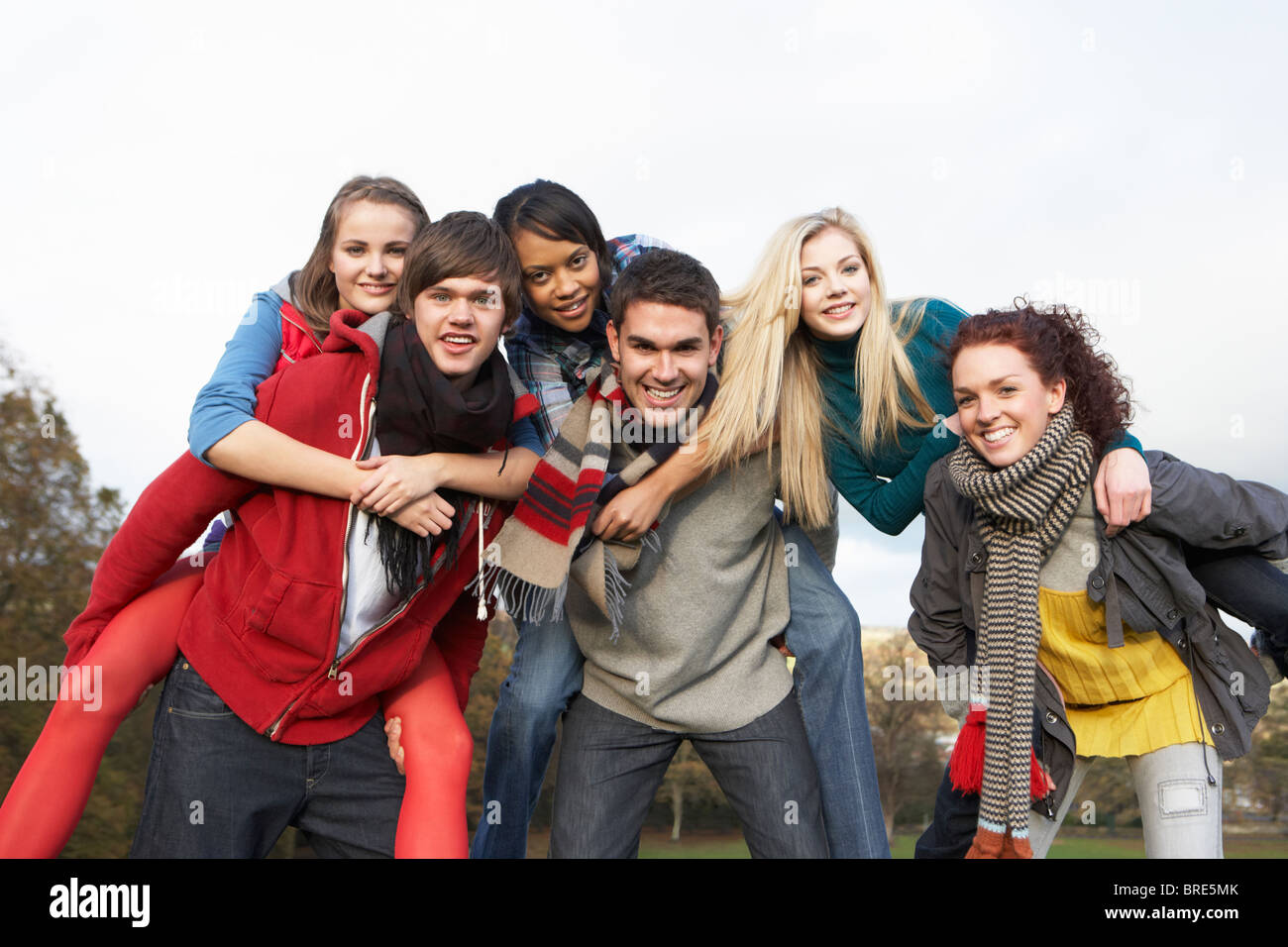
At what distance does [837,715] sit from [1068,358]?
1.49 metres

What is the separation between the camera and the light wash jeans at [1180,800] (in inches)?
131

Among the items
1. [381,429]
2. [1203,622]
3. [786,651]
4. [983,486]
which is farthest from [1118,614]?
[381,429]

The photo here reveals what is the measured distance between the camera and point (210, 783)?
294 centimetres

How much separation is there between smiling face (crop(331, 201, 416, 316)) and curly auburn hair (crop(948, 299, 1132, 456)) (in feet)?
6.43

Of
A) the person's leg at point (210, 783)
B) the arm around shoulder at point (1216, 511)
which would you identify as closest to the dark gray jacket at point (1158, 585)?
the arm around shoulder at point (1216, 511)

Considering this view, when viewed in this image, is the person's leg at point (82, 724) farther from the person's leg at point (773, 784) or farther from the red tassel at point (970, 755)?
the red tassel at point (970, 755)

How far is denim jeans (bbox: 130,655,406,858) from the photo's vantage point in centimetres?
293

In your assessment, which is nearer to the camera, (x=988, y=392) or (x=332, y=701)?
(x=332, y=701)

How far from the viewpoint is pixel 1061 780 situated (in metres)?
3.56

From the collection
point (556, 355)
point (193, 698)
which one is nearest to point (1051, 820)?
point (556, 355)

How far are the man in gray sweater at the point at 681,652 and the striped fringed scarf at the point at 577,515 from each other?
4 centimetres

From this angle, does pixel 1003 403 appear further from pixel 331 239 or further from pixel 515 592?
pixel 331 239
